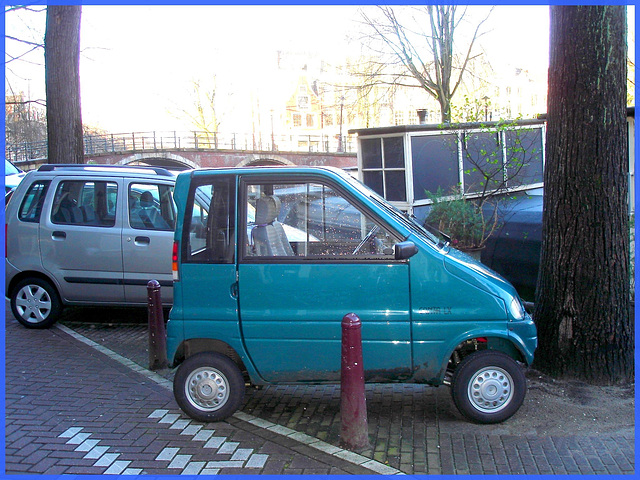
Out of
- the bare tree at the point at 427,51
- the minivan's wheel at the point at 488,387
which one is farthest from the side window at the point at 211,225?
the bare tree at the point at 427,51

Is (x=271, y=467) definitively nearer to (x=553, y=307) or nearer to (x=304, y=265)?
(x=304, y=265)

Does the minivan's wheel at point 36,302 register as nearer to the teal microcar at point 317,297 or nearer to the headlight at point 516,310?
the teal microcar at point 317,297

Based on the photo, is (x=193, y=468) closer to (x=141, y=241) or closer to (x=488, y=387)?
(x=488, y=387)

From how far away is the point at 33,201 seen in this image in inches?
321

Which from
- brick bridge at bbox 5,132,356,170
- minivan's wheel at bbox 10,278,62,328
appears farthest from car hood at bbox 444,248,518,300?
brick bridge at bbox 5,132,356,170

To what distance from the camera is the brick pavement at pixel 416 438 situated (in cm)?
411

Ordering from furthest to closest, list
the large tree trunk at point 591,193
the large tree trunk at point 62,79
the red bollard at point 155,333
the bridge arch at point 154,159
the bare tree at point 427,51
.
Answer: the bridge arch at point 154,159 < the bare tree at point 427,51 < the large tree trunk at point 62,79 < the red bollard at point 155,333 < the large tree trunk at point 591,193

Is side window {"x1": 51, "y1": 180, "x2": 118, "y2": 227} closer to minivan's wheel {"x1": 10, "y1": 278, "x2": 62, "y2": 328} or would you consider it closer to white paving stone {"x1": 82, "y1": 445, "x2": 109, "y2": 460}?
minivan's wheel {"x1": 10, "y1": 278, "x2": 62, "y2": 328}

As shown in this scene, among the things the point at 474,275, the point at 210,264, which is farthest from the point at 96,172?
the point at 474,275

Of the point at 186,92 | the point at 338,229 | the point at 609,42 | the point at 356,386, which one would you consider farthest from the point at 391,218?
the point at 186,92

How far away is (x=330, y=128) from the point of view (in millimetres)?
83312

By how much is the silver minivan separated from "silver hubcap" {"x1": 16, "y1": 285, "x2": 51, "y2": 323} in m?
0.01

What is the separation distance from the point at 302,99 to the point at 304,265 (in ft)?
272

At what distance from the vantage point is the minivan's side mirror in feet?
14.4
